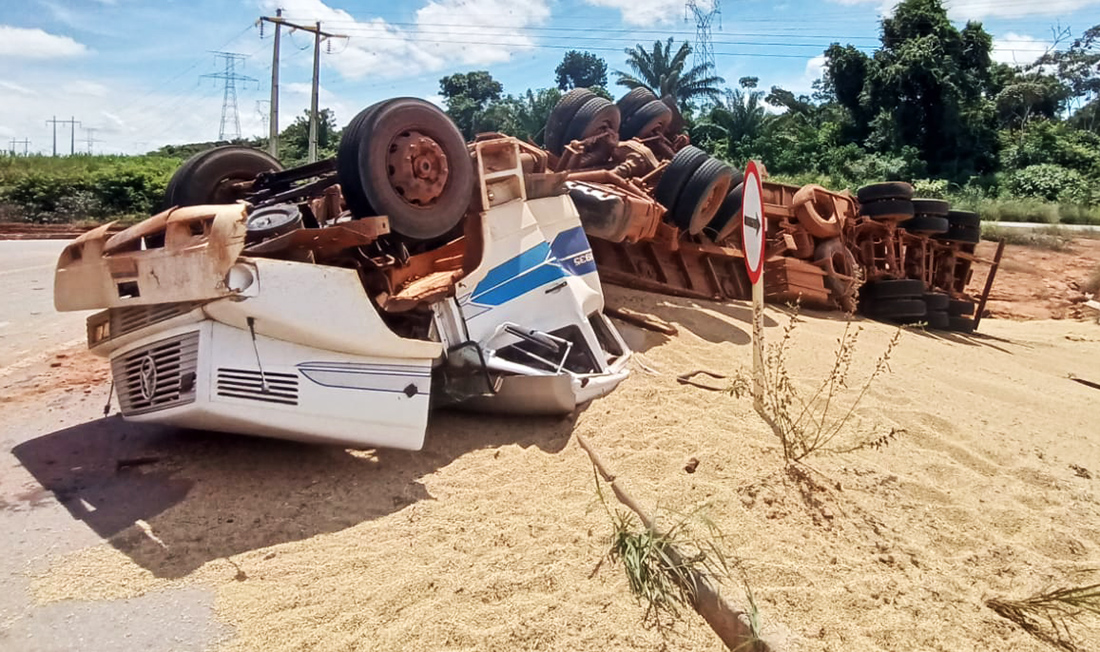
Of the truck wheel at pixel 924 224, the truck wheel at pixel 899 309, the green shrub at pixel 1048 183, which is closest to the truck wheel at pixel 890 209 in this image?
the truck wheel at pixel 924 224

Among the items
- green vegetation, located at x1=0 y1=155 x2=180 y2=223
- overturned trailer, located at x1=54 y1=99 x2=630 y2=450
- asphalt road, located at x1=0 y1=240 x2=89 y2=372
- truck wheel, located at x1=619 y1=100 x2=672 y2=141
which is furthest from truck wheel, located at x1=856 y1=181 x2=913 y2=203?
green vegetation, located at x1=0 y1=155 x2=180 y2=223

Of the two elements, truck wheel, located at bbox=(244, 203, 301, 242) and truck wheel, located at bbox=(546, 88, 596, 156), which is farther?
truck wheel, located at bbox=(546, 88, 596, 156)

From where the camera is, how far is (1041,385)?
21.2ft

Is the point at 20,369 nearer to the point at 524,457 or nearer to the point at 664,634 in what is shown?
the point at 524,457

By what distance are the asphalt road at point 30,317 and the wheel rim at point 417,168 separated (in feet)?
11.0

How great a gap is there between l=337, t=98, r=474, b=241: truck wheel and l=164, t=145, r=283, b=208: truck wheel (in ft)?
3.53

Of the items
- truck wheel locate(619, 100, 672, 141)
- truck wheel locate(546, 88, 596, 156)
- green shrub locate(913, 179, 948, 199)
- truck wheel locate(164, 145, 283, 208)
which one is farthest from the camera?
green shrub locate(913, 179, 948, 199)

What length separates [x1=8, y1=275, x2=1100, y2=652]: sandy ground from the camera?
254 centimetres

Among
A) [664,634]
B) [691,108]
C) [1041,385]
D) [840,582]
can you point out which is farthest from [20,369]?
[691,108]

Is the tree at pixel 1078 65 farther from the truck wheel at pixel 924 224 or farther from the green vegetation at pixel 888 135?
the truck wheel at pixel 924 224

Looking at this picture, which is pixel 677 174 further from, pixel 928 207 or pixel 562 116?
pixel 928 207

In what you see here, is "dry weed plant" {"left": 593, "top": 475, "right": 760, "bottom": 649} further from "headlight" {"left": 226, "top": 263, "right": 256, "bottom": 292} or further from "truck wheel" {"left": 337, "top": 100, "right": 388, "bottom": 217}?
"truck wheel" {"left": 337, "top": 100, "right": 388, "bottom": 217}

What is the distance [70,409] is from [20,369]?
1209 mm

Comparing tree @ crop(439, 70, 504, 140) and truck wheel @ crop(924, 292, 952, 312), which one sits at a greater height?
tree @ crop(439, 70, 504, 140)
